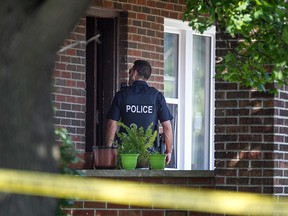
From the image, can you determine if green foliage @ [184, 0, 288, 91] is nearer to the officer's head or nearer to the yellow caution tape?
the officer's head

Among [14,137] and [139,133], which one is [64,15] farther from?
[139,133]

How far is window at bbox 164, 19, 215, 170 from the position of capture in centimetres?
1571

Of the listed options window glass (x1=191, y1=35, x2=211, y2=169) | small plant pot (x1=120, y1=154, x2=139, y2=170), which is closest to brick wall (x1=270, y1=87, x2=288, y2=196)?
small plant pot (x1=120, y1=154, x2=139, y2=170)

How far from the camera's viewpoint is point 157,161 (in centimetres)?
1152

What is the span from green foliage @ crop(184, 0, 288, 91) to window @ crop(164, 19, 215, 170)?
18.8 ft

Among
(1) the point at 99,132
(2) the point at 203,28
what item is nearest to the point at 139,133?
(2) the point at 203,28

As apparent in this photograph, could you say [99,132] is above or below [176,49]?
below

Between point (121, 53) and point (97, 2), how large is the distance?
2.63ft

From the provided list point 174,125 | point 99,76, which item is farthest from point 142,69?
point 174,125

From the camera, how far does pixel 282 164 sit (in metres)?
11.5

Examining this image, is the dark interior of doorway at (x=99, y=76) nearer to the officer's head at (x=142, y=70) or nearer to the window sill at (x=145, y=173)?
the officer's head at (x=142, y=70)

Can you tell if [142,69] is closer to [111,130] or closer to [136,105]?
[136,105]

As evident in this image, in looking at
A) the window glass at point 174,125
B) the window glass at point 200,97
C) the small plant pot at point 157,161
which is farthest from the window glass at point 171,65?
the small plant pot at point 157,161

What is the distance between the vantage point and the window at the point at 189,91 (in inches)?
619
